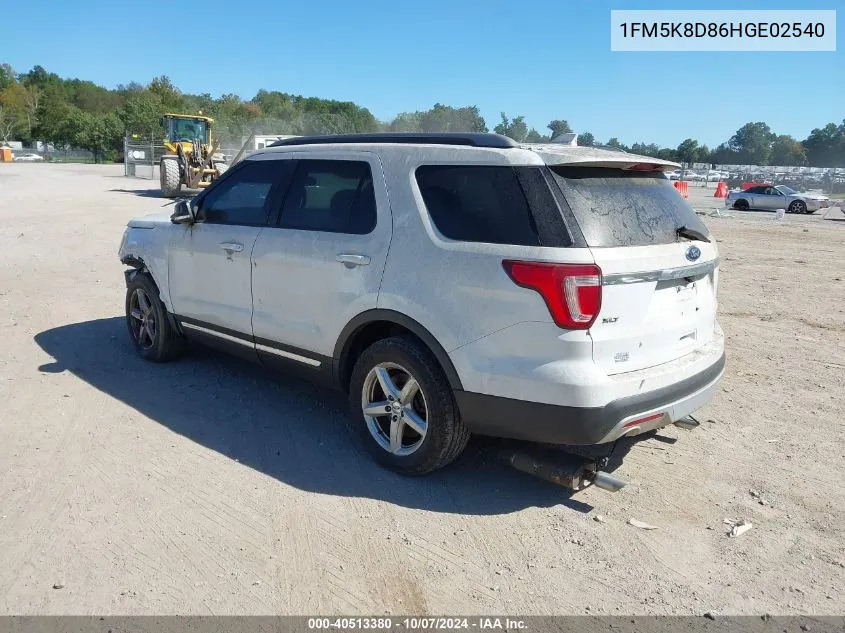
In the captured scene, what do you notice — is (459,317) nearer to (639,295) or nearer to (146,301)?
(639,295)

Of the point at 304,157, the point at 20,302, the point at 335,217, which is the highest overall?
the point at 304,157

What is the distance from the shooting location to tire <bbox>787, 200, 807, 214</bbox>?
29141mm

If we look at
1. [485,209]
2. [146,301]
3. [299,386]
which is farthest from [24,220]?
[485,209]

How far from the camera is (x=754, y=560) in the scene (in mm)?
3258

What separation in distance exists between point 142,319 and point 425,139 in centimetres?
338

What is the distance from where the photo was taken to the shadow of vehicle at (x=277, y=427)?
383 cm

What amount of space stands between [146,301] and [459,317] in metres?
3.59

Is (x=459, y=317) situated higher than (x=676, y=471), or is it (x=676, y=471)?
(x=459, y=317)

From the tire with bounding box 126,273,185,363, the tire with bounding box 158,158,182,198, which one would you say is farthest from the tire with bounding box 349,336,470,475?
the tire with bounding box 158,158,182,198

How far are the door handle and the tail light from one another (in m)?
1.17

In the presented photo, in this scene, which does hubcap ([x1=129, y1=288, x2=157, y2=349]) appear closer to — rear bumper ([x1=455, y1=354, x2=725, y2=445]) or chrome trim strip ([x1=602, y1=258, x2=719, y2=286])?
rear bumper ([x1=455, y1=354, x2=725, y2=445])

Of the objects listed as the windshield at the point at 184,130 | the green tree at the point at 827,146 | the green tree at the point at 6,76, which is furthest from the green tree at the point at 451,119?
the green tree at the point at 6,76

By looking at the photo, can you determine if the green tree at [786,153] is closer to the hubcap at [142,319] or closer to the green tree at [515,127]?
the green tree at [515,127]

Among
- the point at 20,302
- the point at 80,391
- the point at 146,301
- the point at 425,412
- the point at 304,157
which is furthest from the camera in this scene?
the point at 20,302
